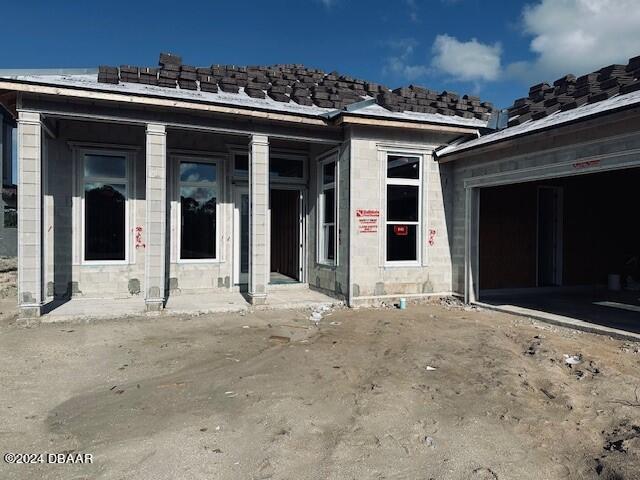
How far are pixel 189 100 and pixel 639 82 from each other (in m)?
7.66

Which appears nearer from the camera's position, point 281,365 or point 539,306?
point 281,365

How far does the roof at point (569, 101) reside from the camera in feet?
22.9

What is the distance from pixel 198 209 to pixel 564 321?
787 cm

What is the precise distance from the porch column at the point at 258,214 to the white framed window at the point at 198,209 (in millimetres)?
2048

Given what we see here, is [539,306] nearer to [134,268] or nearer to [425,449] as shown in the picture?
[425,449]

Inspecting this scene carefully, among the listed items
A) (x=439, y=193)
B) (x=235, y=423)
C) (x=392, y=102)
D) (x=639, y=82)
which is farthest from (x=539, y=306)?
(x=235, y=423)

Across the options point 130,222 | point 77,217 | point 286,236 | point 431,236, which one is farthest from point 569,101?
point 77,217

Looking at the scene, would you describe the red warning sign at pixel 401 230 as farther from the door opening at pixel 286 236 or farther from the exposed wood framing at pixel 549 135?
the door opening at pixel 286 236

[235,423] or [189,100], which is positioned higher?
[189,100]

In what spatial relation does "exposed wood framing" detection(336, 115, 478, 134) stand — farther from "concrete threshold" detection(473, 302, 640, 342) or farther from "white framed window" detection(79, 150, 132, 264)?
"white framed window" detection(79, 150, 132, 264)

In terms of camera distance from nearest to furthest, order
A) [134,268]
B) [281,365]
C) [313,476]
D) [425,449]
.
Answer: [313,476], [425,449], [281,365], [134,268]

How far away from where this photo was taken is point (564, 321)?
24.7ft

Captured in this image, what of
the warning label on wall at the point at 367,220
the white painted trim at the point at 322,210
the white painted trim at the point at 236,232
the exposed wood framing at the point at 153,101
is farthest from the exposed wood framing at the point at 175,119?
the white painted trim at the point at 236,232

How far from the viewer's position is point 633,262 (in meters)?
11.8
